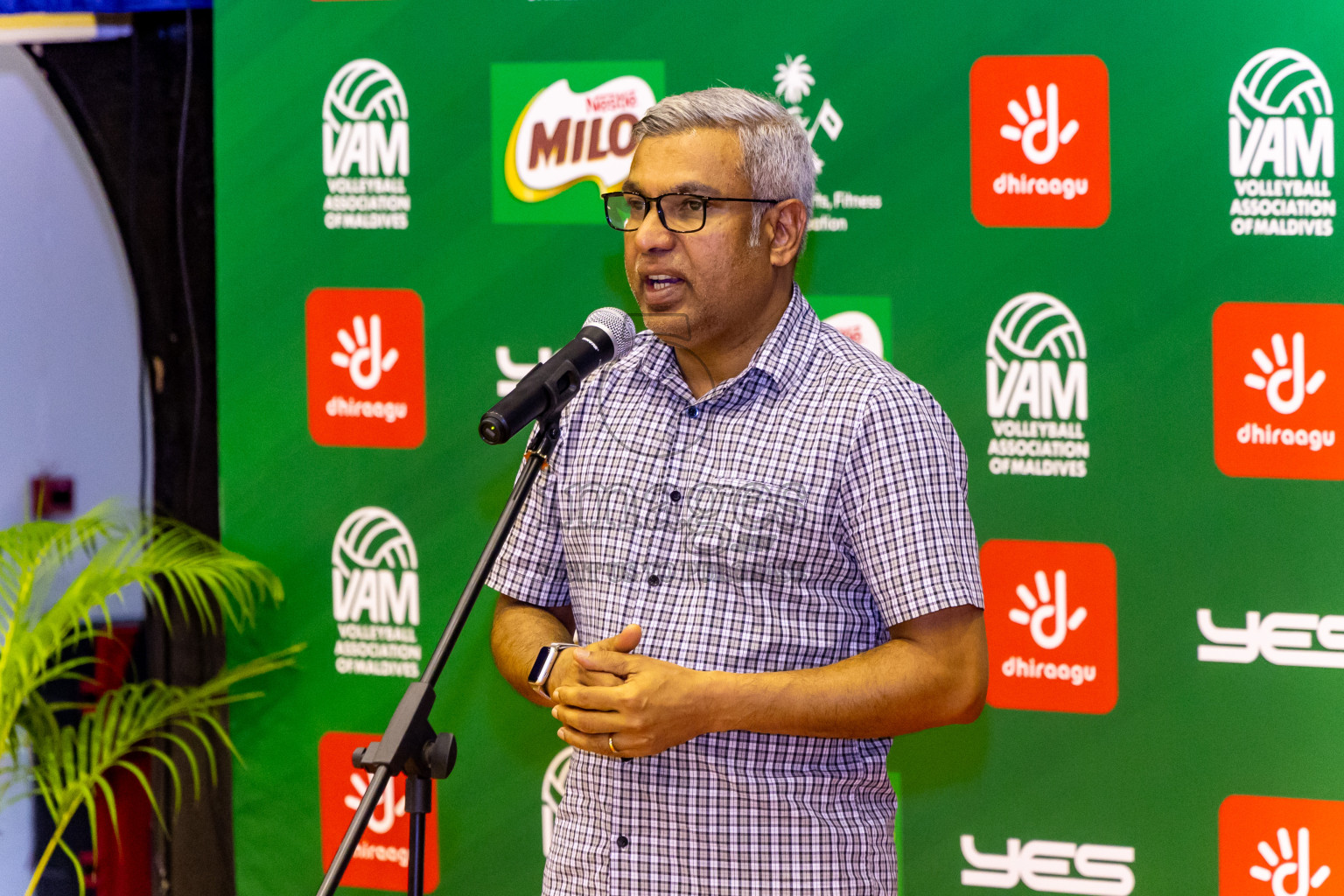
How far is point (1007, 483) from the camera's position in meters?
2.87

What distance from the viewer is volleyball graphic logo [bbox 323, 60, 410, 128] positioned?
3.18 meters

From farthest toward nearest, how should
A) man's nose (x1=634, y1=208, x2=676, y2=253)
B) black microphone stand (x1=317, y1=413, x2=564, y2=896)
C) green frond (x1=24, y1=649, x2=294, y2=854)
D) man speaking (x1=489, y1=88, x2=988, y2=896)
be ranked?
green frond (x1=24, y1=649, x2=294, y2=854)
man's nose (x1=634, y1=208, x2=676, y2=253)
man speaking (x1=489, y1=88, x2=988, y2=896)
black microphone stand (x1=317, y1=413, x2=564, y2=896)

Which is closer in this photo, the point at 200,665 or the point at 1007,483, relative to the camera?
the point at 1007,483

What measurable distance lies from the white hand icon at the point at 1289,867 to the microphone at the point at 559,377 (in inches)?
67.5

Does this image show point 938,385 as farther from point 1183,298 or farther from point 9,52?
point 9,52

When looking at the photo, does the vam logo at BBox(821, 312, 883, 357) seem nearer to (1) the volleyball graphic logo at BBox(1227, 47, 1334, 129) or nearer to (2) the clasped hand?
(1) the volleyball graphic logo at BBox(1227, 47, 1334, 129)

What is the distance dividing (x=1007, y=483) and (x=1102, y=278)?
43 centimetres

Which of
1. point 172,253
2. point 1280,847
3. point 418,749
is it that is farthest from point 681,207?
point 172,253

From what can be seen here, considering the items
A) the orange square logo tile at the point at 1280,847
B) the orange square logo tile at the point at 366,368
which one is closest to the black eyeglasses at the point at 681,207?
the orange square logo tile at the point at 366,368

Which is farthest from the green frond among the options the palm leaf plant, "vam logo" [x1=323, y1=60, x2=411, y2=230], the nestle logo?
the nestle logo

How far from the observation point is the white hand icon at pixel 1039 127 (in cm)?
277

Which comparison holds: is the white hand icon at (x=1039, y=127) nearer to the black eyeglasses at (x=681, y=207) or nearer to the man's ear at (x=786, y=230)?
the man's ear at (x=786, y=230)

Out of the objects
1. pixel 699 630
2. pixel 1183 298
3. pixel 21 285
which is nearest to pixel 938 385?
pixel 1183 298

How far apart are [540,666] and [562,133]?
1.59m
